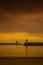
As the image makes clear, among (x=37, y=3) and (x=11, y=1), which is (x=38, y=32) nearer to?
(x=37, y=3)

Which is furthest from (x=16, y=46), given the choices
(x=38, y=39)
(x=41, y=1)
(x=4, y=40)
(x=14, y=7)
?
(x=41, y=1)

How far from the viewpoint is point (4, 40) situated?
6.20 ft

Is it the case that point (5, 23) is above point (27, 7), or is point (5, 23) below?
below

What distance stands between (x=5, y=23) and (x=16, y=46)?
0.31 meters
